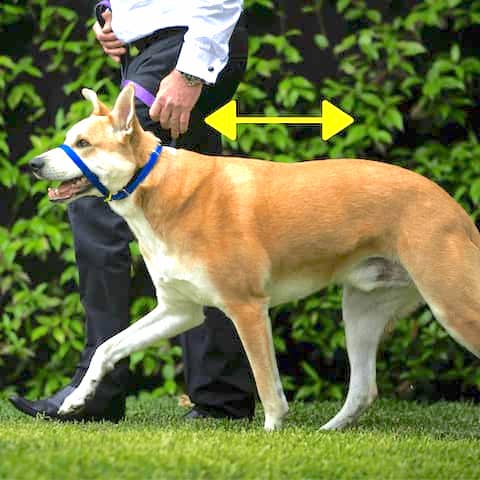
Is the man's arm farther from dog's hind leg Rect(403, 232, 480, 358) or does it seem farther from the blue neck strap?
dog's hind leg Rect(403, 232, 480, 358)

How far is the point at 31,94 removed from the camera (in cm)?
702

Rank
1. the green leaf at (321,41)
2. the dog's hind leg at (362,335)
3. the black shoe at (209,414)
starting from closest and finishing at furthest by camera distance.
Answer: the dog's hind leg at (362,335), the black shoe at (209,414), the green leaf at (321,41)

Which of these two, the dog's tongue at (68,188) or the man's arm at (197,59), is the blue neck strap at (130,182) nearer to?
the dog's tongue at (68,188)

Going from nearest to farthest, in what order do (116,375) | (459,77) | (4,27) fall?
(116,375) → (459,77) → (4,27)

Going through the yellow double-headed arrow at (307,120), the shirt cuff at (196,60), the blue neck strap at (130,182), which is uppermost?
the shirt cuff at (196,60)

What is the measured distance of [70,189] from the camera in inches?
187

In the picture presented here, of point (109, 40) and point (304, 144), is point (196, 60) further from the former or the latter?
point (304, 144)

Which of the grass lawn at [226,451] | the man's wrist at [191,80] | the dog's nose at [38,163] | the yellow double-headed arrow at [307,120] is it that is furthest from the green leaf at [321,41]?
the dog's nose at [38,163]

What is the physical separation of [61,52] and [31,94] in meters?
0.26

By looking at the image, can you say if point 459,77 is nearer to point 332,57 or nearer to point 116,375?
point 332,57

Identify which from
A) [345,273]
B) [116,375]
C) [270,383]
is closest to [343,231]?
[345,273]

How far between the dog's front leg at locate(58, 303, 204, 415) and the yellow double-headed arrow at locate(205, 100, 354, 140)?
5.66 feet

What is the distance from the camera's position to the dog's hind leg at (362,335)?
518 cm

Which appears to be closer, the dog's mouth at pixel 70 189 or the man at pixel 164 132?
the dog's mouth at pixel 70 189
